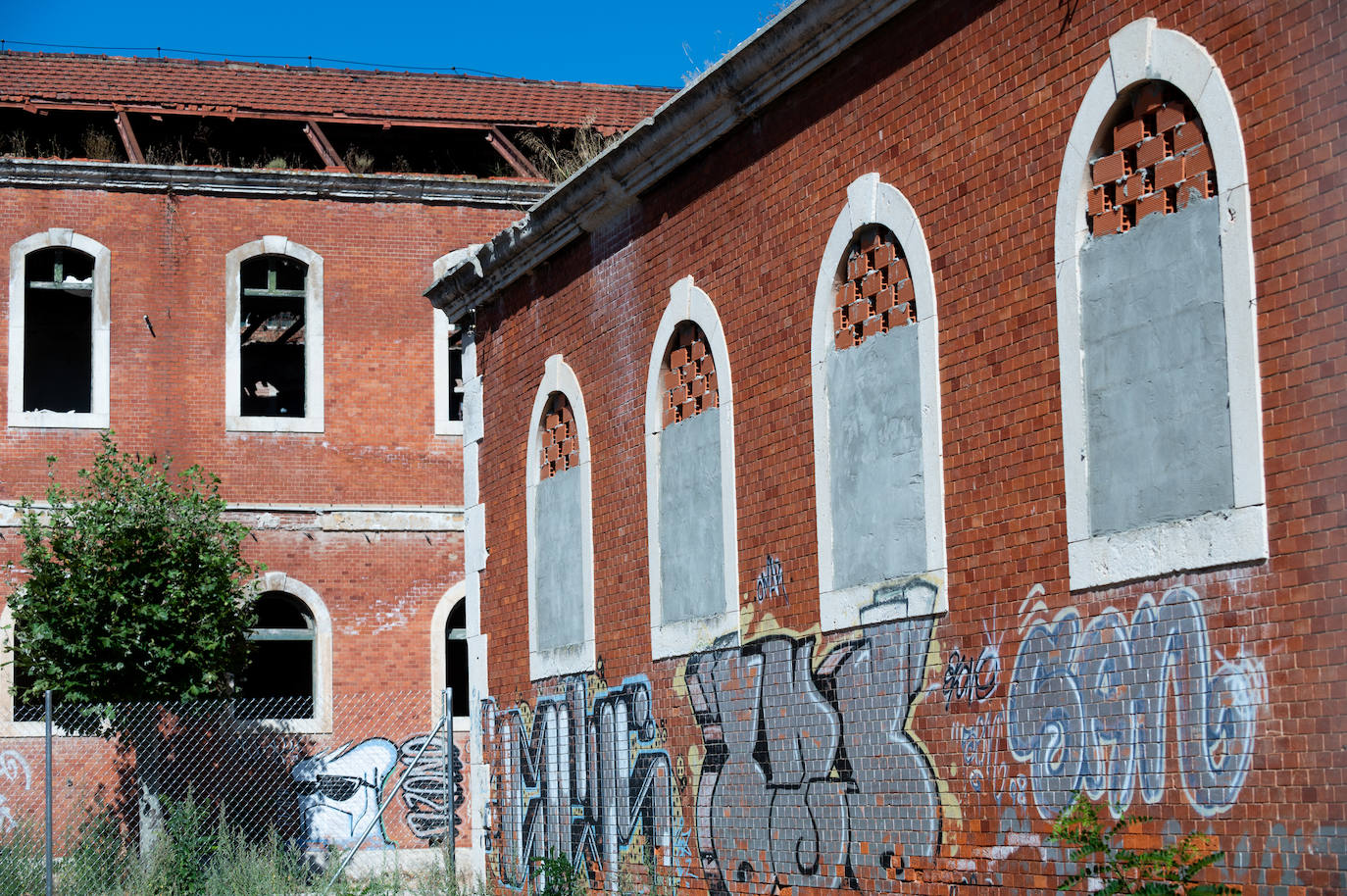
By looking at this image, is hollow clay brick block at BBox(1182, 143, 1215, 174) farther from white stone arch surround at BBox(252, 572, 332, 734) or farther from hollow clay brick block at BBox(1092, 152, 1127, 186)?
white stone arch surround at BBox(252, 572, 332, 734)

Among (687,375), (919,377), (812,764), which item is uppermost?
(687,375)

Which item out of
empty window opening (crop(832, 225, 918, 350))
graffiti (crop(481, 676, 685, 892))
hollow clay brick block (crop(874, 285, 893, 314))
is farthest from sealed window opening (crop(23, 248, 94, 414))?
hollow clay brick block (crop(874, 285, 893, 314))

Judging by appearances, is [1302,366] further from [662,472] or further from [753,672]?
[662,472]

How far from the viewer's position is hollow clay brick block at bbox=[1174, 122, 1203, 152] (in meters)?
7.20

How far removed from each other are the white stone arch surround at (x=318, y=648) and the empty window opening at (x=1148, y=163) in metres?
16.6

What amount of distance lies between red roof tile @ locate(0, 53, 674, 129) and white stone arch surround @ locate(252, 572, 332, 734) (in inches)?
268

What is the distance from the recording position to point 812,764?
31.7ft

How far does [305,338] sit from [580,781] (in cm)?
1208

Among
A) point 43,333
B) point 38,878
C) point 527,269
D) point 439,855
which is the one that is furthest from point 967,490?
point 43,333

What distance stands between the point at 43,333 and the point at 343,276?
16.4 ft

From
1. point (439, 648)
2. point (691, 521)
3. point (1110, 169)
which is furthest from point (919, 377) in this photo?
point (439, 648)

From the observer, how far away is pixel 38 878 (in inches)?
560

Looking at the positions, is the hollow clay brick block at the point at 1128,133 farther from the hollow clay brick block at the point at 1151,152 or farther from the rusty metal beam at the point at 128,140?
the rusty metal beam at the point at 128,140

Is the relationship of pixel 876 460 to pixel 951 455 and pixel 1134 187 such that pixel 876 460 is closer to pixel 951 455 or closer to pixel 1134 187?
pixel 951 455
